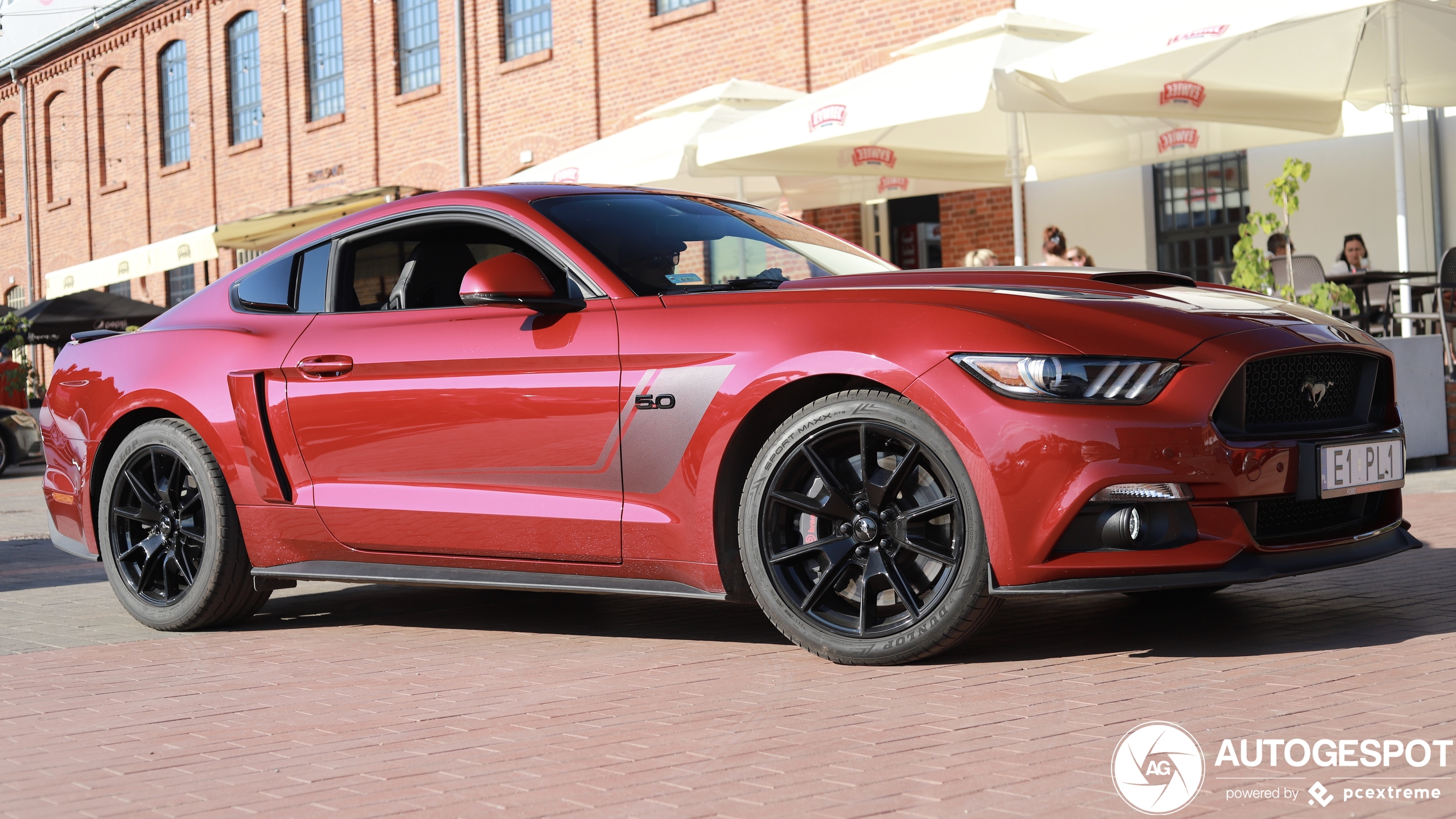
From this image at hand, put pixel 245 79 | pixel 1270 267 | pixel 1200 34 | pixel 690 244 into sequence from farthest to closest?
1. pixel 245 79
2. pixel 1270 267
3. pixel 1200 34
4. pixel 690 244

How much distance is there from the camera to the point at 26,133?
39344mm

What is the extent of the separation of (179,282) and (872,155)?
25078 millimetres

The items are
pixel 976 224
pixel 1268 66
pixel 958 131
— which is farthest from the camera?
pixel 976 224

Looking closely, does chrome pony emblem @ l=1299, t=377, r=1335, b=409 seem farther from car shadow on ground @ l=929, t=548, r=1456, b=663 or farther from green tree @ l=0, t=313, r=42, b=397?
green tree @ l=0, t=313, r=42, b=397

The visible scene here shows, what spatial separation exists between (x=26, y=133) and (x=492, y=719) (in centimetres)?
4044

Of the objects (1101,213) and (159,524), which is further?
(1101,213)

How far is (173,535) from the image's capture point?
18.6 ft


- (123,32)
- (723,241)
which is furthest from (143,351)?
(123,32)

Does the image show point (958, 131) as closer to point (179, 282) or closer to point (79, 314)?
point (79, 314)

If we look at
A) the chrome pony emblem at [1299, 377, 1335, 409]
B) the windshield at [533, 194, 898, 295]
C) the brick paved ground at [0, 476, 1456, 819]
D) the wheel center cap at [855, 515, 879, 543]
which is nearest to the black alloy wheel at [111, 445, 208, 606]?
the brick paved ground at [0, 476, 1456, 819]

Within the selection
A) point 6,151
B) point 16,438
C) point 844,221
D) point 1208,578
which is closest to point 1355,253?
point 844,221

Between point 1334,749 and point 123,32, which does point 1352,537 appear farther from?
point 123,32

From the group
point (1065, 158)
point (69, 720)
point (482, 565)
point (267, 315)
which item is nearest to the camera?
point (69, 720)

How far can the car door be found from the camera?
4.54m
